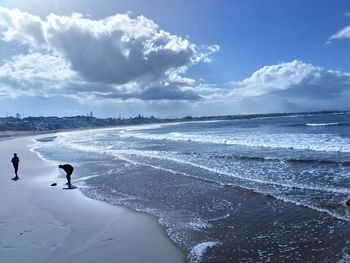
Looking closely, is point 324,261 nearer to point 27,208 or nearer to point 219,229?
point 219,229

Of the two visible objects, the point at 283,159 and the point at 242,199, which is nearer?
the point at 242,199

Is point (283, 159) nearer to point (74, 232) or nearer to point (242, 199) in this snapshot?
point (242, 199)

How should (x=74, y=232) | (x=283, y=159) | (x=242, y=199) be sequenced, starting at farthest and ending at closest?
(x=283, y=159) < (x=242, y=199) < (x=74, y=232)

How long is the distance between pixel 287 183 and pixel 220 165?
680 cm

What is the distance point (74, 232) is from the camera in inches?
417

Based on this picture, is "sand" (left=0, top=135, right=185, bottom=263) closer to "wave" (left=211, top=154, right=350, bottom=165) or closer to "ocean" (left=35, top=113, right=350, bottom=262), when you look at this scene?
"ocean" (left=35, top=113, right=350, bottom=262)

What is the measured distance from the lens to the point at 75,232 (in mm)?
10594

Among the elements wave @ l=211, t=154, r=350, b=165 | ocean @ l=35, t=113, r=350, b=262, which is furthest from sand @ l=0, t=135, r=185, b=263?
wave @ l=211, t=154, r=350, b=165

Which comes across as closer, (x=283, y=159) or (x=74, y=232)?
(x=74, y=232)

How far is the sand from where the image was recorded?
8.73m

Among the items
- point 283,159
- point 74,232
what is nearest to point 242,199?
point 74,232

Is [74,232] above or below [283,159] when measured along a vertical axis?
below

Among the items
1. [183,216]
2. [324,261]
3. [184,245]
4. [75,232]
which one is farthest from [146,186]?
[324,261]

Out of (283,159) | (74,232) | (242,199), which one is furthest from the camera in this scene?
(283,159)
